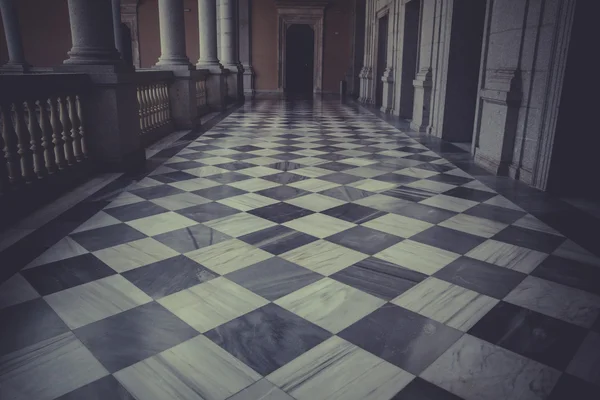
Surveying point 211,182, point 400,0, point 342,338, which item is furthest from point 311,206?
point 400,0

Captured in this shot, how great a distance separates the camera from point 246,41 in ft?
69.1

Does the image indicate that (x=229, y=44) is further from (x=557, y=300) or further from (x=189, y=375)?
(x=189, y=375)

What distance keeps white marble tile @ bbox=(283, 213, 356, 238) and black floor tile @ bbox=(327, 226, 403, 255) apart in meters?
0.07

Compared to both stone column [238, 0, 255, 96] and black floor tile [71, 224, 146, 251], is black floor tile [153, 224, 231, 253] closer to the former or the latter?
black floor tile [71, 224, 146, 251]

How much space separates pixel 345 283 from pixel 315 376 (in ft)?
2.54

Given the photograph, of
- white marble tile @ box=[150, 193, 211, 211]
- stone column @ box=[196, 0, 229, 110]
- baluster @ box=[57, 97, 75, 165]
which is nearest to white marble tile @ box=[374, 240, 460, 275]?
white marble tile @ box=[150, 193, 211, 211]

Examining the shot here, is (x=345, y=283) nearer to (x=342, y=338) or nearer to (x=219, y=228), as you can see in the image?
(x=342, y=338)

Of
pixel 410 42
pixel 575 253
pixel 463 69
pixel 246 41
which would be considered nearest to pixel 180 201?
pixel 575 253

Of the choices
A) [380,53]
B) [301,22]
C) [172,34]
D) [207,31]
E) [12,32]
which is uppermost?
[301,22]

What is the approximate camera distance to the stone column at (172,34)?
25.8ft

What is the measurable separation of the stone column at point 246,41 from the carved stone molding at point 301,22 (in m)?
1.31

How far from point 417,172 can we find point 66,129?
3536mm

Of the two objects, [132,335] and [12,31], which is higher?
[12,31]

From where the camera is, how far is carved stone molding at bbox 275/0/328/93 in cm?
2080
